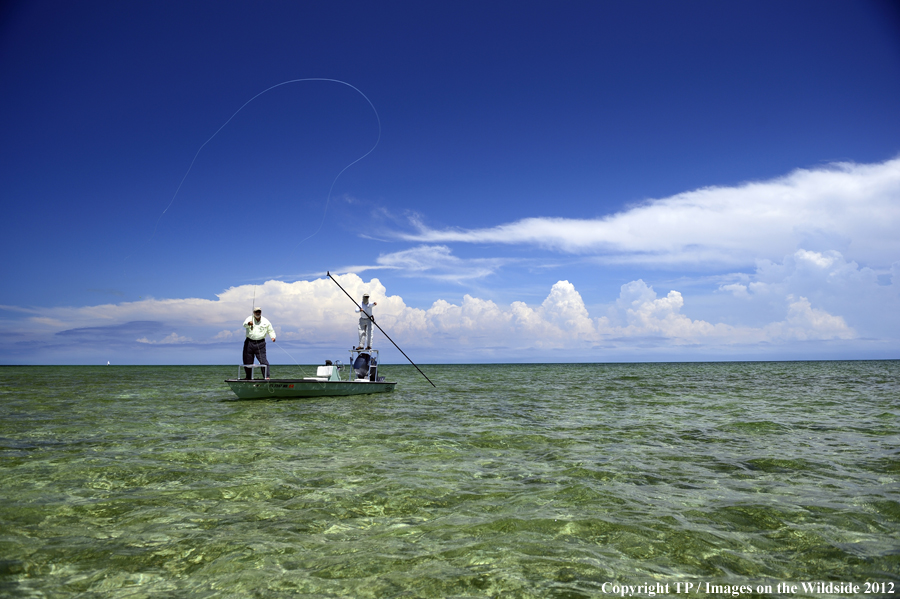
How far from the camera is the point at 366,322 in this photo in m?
22.7

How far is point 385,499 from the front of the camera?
258 inches

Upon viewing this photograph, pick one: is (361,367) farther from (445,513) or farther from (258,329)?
(445,513)

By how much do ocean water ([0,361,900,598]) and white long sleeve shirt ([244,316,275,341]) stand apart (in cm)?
675

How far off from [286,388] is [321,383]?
4.56ft

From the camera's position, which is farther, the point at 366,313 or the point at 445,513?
the point at 366,313

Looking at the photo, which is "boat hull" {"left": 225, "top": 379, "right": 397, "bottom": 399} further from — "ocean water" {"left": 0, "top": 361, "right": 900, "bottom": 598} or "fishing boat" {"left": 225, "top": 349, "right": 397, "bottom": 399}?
"ocean water" {"left": 0, "top": 361, "right": 900, "bottom": 598}

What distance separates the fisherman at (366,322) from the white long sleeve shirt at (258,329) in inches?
177

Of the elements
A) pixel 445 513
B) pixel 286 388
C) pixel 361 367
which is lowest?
pixel 445 513

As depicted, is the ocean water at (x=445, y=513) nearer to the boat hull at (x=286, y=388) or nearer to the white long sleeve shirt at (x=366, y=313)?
the boat hull at (x=286, y=388)

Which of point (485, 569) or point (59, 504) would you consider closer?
point (485, 569)

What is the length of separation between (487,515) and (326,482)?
2.72 m

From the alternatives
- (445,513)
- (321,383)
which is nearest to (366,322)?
(321,383)

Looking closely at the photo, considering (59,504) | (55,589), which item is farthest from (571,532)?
(59,504)

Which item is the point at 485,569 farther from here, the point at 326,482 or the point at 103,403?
the point at 103,403
